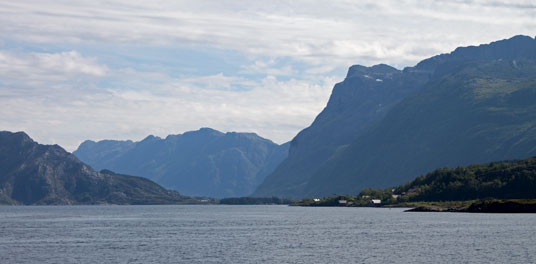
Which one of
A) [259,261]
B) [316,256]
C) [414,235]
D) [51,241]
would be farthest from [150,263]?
[414,235]

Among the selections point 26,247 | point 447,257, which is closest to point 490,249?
point 447,257

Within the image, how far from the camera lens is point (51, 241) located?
169 metres

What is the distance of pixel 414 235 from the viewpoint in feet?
563

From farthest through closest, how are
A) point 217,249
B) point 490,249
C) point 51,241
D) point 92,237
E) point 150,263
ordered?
point 92,237
point 51,241
point 217,249
point 490,249
point 150,263

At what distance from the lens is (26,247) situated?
15275cm

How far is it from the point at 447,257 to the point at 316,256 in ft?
75.0

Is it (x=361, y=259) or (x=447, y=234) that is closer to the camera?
(x=361, y=259)

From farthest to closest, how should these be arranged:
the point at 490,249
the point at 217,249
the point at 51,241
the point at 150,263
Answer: the point at 51,241 → the point at 217,249 → the point at 490,249 → the point at 150,263

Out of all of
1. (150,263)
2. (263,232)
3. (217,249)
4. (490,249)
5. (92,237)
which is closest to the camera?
(150,263)

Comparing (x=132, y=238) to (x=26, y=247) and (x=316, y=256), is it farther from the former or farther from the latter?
(x=316, y=256)

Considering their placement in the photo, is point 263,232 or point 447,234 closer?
point 447,234

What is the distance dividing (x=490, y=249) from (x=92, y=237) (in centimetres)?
9802

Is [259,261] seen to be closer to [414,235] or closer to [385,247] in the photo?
[385,247]

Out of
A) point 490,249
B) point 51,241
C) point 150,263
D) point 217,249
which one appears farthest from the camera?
point 51,241
